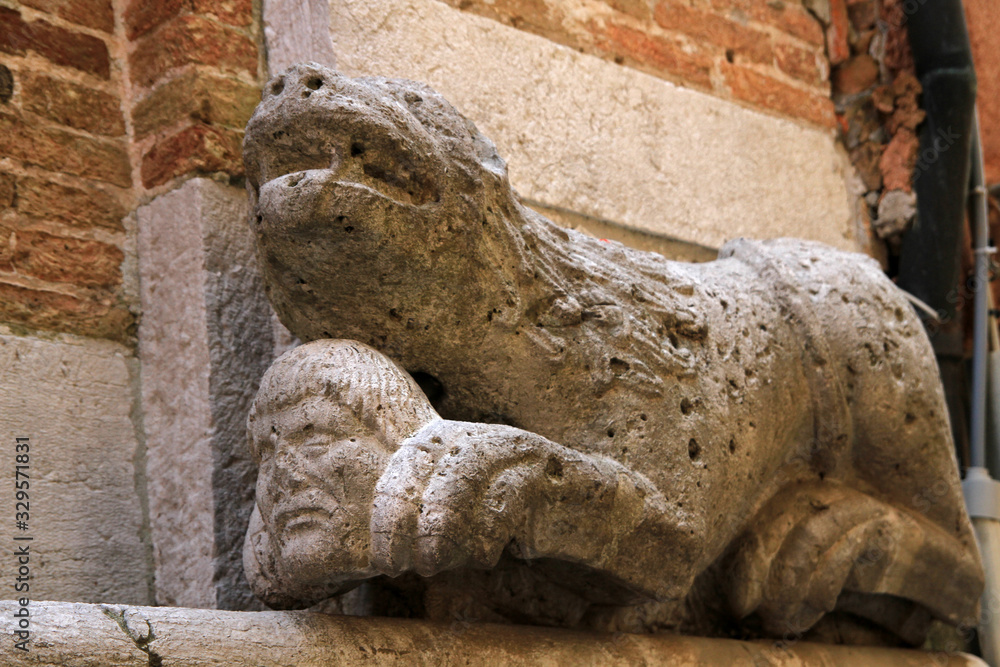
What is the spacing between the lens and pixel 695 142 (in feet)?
7.77

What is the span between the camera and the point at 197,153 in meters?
1.65

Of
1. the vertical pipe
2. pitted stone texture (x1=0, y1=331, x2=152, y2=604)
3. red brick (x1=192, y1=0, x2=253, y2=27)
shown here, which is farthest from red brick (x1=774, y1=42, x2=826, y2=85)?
pitted stone texture (x1=0, y1=331, x2=152, y2=604)

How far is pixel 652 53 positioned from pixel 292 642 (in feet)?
5.19

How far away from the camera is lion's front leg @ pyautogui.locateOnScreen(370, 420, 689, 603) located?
1.18 m

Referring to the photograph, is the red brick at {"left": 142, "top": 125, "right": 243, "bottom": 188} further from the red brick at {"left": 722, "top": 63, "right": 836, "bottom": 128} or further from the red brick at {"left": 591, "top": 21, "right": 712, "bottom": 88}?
the red brick at {"left": 722, "top": 63, "right": 836, "bottom": 128}

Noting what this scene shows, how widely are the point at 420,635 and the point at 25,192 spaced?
880 millimetres

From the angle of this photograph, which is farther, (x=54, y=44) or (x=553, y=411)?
(x=54, y=44)

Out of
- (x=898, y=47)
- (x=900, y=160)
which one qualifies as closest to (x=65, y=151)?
(x=900, y=160)

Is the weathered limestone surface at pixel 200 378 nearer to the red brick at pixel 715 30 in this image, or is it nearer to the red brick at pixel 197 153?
the red brick at pixel 197 153

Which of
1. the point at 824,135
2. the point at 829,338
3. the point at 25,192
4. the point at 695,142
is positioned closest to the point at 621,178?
the point at 695,142

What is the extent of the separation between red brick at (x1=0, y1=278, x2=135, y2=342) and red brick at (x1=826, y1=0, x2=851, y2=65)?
6.33 feet

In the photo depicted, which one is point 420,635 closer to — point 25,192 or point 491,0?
point 25,192

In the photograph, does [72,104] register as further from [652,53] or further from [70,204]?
[652,53]

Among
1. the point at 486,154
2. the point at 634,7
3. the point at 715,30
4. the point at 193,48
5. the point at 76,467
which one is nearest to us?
the point at 486,154
